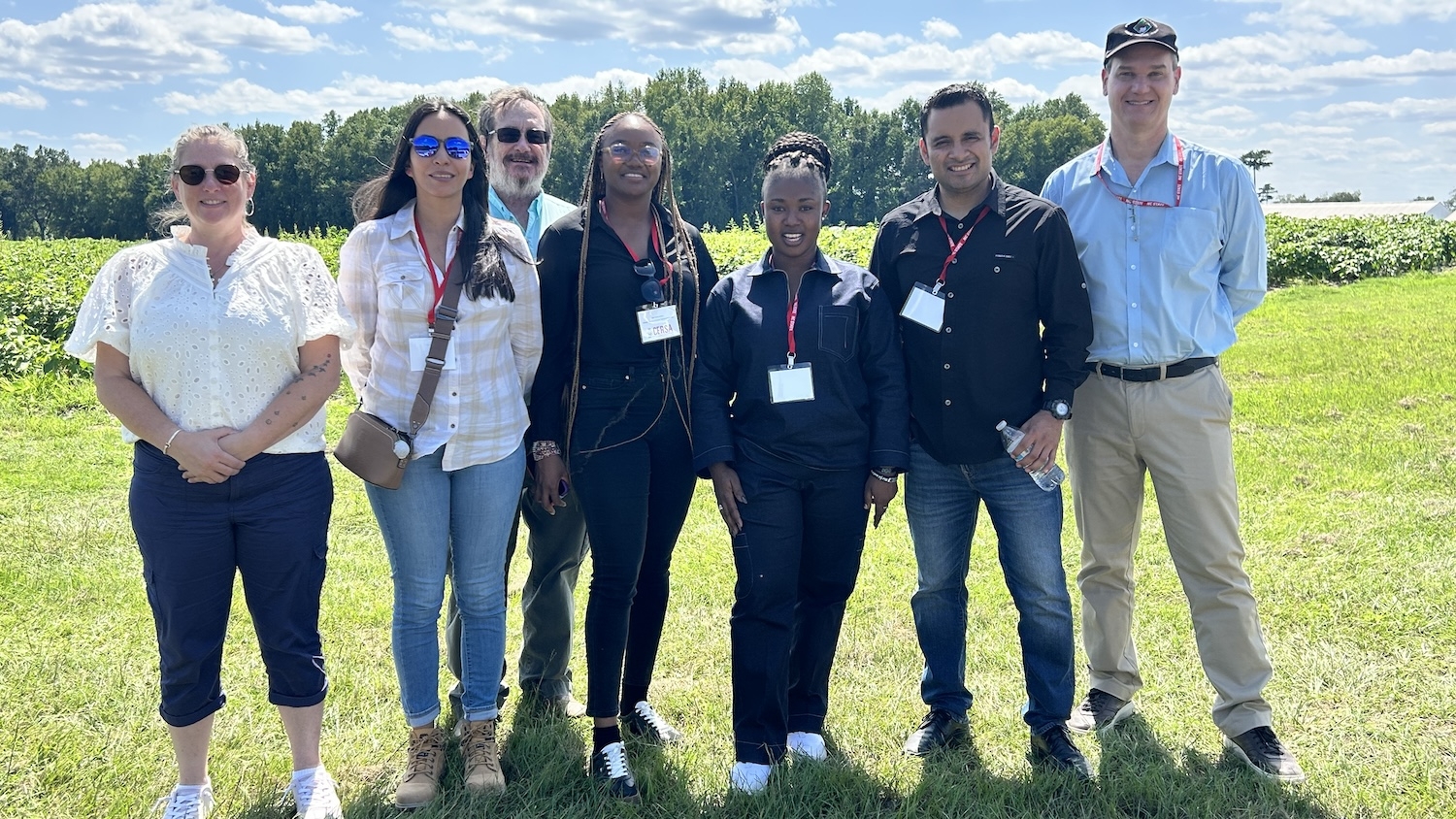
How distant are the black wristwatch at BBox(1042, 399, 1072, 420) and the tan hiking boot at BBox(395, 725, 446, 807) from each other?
2409 millimetres

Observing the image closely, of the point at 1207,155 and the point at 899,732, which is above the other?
the point at 1207,155

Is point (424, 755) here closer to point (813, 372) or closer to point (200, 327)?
point (200, 327)

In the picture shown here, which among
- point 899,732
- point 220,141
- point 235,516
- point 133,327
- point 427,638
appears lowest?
point 899,732

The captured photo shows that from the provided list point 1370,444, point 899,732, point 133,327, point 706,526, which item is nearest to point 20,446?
point 706,526

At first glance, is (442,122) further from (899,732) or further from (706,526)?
(706,526)

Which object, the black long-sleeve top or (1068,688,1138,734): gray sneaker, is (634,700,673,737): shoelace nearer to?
the black long-sleeve top

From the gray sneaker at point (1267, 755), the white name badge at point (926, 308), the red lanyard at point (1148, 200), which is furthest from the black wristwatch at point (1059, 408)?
the gray sneaker at point (1267, 755)

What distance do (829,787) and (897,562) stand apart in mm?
2775

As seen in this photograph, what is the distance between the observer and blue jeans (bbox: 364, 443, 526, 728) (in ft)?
10.8

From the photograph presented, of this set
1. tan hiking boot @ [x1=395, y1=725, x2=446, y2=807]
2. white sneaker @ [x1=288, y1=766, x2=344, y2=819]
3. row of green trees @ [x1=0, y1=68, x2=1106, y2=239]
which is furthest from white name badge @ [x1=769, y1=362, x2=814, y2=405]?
row of green trees @ [x1=0, y1=68, x2=1106, y2=239]

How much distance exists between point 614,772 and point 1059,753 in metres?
1.58

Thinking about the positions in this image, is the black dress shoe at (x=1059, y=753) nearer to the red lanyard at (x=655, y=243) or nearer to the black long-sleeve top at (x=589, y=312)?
the black long-sleeve top at (x=589, y=312)

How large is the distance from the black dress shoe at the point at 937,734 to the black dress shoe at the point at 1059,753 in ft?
0.94

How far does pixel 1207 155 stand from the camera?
12.1ft
